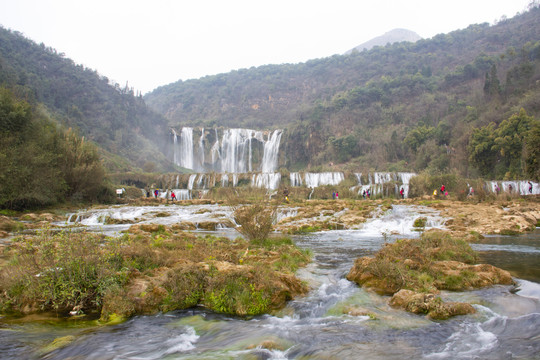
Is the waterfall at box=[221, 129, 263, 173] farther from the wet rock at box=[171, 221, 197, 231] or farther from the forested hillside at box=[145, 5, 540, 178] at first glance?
the wet rock at box=[171, 221, 197, 231]

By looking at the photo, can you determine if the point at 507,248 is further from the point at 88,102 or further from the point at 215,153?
the point at 88,102

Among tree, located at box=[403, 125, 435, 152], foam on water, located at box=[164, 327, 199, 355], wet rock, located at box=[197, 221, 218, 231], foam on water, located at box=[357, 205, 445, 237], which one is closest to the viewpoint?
foam on water, located at box=[164, 327, 199, 355]

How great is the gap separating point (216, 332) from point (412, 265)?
4.29 meters

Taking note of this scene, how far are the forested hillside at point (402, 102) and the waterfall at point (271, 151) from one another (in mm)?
2005

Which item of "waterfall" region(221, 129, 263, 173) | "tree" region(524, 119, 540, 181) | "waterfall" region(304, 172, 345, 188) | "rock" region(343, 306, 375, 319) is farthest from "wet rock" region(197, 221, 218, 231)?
"waterfall" region(221, 129, 263, 173)

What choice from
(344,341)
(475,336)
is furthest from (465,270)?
(344,341)

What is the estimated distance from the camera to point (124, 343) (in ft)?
13.8

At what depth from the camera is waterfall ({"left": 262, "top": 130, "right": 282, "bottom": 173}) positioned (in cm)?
7225

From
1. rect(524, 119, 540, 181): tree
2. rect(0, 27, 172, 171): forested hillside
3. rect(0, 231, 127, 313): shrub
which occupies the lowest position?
rect(0, 231, 127, 313): shrub

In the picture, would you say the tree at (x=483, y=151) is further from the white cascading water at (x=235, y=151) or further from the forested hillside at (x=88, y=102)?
the forested hillside at (x=88, y=102)

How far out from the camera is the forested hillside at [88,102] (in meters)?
61.3

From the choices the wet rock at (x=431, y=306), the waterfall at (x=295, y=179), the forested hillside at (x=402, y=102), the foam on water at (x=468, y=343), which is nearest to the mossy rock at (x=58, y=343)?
the foam on water at (x=468, y=343)

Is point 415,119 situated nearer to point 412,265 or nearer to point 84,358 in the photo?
point 412,265

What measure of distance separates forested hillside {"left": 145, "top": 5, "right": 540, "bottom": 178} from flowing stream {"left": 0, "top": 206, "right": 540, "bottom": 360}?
22.9 metres
